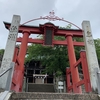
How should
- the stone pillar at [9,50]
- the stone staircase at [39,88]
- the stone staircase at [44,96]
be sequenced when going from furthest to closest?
1. the stone staircase at [39,88]
2. the stone pillar at [9,50]
3. the stone staircase at [44,96]

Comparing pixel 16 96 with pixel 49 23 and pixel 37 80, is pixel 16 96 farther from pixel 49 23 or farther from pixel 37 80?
pixel 37 80

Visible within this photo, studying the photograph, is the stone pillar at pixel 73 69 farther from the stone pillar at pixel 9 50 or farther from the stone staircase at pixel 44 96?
the stone pillar at pixel 9 50

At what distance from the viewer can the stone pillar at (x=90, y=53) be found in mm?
3706

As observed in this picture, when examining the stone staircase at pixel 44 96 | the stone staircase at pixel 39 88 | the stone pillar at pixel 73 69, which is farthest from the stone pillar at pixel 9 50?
the stone staircase at pixel 39 88

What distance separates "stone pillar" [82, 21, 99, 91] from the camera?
3706 mm

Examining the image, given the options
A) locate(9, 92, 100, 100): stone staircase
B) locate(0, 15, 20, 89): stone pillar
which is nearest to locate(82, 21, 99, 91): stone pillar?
locate(9, 92, 100, 100): stone staircase

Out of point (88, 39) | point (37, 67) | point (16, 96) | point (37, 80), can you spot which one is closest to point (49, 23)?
point (88, 39)

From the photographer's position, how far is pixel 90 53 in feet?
14.0

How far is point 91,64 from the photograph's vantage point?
4.01 meters

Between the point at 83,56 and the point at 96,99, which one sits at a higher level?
the point at 83,56

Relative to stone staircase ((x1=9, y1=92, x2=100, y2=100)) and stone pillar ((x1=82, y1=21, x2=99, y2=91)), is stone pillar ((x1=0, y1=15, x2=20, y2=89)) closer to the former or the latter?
stone staircase ((x1=9, y1=92, x2=100, y2=100))

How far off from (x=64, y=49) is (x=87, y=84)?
5.44m

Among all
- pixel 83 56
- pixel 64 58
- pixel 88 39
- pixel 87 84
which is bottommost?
pixel 87 84

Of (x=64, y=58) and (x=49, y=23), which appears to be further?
(x=64, y=58)
